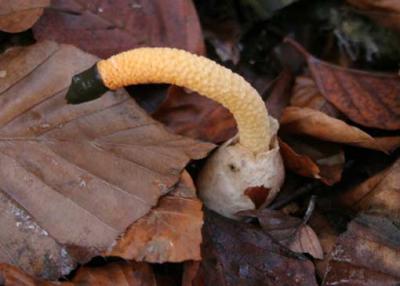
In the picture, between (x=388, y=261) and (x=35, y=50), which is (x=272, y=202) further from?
(x=35, y=50)

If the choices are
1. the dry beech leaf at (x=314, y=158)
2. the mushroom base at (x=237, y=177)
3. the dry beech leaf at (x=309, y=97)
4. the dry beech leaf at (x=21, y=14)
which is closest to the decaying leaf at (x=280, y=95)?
the dry beech leaf at (x=309, y=97)

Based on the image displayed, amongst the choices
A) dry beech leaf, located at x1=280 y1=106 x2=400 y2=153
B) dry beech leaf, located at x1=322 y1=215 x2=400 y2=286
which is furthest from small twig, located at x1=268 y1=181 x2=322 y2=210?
dry beech leaf, located at x1=322 y1=215 x2=400 y2=286

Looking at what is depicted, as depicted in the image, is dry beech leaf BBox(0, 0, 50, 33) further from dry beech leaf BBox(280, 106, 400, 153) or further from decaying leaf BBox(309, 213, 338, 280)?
decaying leaf BBox(309, 213, 338, 280)

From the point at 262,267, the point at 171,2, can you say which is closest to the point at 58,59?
the point at 171,2

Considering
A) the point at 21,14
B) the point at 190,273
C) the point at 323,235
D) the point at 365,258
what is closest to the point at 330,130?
the point at 323,235

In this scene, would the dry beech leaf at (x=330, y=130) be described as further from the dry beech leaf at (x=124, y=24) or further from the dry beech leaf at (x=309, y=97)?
the dry beech leaf at (x=124, y=24)
